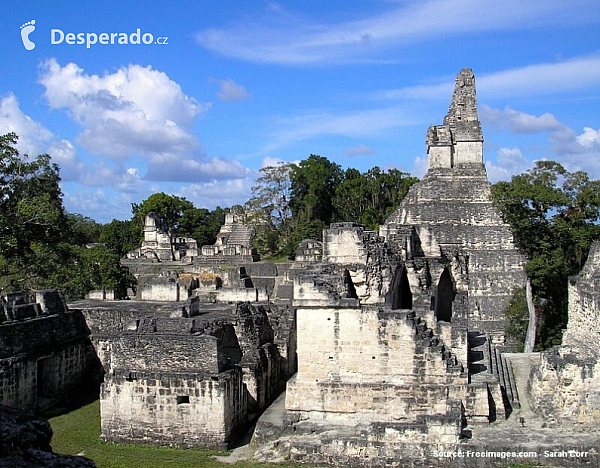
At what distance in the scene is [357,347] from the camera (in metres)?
13.8

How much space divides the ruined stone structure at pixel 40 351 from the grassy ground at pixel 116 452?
141 cm

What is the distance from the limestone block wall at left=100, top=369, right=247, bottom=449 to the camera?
13.5 metres

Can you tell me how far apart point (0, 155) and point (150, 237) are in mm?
33146

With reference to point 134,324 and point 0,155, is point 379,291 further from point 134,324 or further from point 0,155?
point 0,155

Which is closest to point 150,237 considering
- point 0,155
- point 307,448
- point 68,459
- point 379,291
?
point 0,155

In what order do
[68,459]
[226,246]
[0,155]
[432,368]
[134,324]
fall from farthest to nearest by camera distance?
[226,246] < [0,155] < [134,324] < [432,368] < [68,459]

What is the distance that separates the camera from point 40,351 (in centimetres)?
1730

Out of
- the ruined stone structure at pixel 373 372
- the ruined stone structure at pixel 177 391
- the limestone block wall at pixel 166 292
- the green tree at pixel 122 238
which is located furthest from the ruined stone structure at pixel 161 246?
the ruined stone structure at pixel 177 391

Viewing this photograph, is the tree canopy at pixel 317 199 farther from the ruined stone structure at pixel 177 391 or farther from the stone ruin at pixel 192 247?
the ruined stone structure at pixel 177 391

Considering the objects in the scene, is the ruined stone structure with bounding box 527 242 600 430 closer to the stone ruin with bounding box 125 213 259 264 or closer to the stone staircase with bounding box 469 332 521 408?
the stone staircase with bounding box 469 332 521 408

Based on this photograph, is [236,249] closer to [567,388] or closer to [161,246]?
[161,246]

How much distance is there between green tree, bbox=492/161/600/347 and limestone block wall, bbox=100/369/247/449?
43.3 feet

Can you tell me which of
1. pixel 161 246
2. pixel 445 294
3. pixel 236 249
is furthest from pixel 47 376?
pixel 161 246

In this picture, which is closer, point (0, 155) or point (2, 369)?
point (2, 369)
